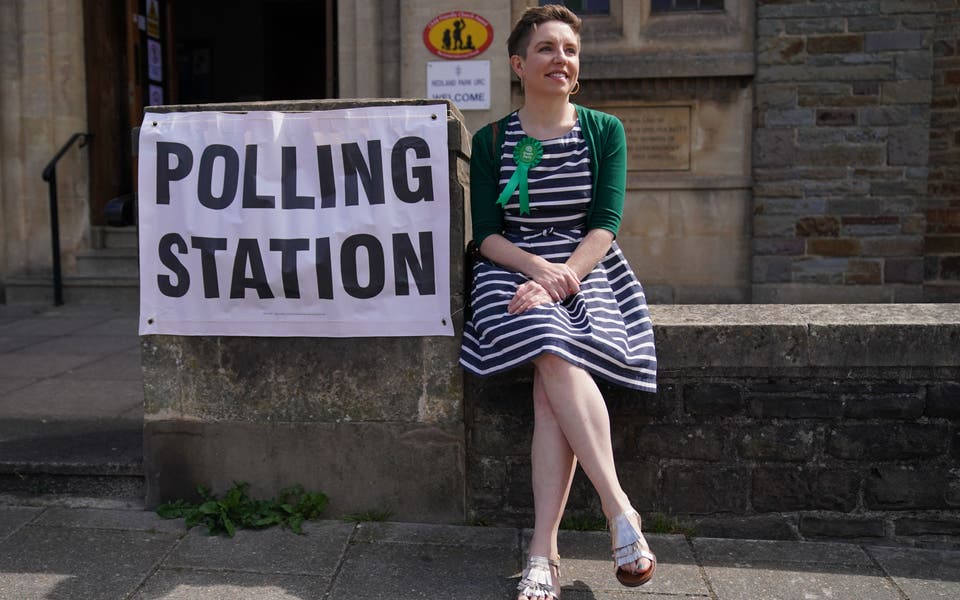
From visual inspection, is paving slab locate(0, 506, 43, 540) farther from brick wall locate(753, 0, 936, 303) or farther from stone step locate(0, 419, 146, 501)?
brick wall locate(753, 0, 936, 303)

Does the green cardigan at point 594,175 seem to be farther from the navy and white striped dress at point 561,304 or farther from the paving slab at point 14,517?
the paving slab at point 14,517

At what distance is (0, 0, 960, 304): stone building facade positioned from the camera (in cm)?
740

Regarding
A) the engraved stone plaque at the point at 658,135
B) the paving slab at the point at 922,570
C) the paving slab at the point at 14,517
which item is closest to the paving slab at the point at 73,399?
the paving slab at the point at 14,517

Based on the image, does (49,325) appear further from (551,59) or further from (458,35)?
(551,59)

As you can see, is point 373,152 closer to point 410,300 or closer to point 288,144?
point 288,144

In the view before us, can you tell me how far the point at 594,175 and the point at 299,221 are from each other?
109 cm

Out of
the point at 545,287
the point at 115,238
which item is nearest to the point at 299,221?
the point at 545,287

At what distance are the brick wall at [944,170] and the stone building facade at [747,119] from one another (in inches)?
0.5

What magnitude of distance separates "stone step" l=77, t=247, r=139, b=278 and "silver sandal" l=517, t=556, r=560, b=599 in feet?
22.8

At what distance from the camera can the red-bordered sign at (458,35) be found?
7.75 metres

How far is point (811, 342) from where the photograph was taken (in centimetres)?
287

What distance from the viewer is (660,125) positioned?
309 inches

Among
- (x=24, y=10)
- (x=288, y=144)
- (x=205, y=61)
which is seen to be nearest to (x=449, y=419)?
(x=288, y=144)

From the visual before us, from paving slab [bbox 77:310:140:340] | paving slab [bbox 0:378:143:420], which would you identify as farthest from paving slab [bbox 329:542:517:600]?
paving slab [bbox 77:310:140:340]
